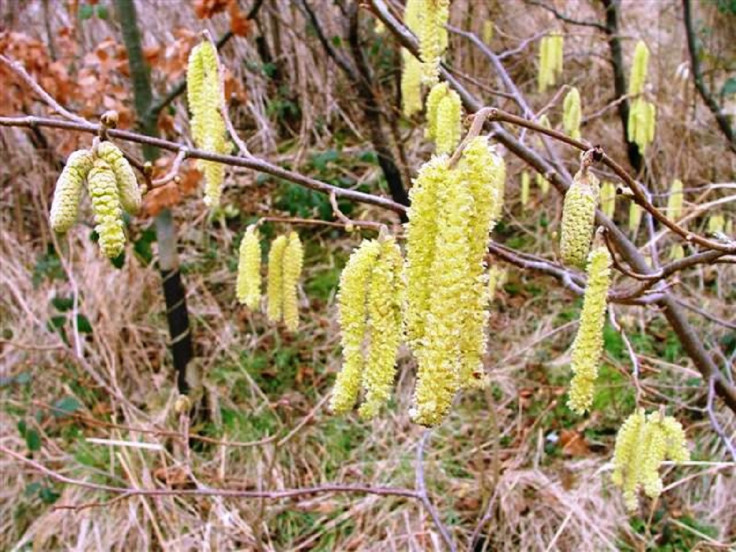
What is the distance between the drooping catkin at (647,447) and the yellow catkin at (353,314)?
845mm

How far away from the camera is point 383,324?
882mm

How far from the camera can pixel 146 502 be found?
9.49 ft

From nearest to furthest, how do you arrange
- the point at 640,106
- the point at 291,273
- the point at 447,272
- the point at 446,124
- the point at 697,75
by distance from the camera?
the point at 447,272, the point at 446,124, the point at 291,273, the point at 640,106, the point at 697,75

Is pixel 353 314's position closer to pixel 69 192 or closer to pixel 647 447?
pixel 69 192

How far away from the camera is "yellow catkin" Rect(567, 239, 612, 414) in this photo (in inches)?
40.0

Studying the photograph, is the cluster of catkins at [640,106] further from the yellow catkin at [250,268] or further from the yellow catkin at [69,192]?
the yellow catkin at [69,192]

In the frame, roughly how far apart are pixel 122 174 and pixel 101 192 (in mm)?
59

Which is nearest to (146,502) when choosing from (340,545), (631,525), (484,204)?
(340,545)

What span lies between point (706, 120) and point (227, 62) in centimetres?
299

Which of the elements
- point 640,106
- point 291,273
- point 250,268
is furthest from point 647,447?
point 640,106

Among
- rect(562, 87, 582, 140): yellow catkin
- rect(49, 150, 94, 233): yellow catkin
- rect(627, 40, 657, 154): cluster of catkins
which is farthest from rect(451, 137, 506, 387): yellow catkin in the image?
rect(627, 40, 657, 154): cluster of catkins

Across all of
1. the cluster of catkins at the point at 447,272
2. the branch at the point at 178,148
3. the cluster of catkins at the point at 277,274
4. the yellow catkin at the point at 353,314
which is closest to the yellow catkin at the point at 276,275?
the cluster of catkins at the point at 277,274

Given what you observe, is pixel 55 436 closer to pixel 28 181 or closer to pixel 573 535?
pixel 28 181

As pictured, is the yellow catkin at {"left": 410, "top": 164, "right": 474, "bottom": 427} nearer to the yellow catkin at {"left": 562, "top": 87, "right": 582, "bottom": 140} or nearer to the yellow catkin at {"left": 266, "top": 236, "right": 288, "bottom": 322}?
the yellow catkin at {"left": 266, "top": 236, "right": 288, "bottom": 322}
